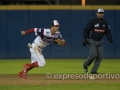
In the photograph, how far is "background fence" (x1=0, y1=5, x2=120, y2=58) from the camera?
22203 mm

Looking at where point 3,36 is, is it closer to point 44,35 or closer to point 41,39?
point 41,39

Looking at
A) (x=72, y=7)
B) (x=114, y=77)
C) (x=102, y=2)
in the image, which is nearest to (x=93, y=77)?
(x=114, y=77)

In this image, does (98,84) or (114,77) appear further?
(114,77)

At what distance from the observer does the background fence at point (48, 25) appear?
2220 cm

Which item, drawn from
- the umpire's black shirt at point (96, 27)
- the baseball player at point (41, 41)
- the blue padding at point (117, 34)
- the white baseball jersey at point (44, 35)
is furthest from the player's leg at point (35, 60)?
the blue padding at point (117, 34)

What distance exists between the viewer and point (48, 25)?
879 inches

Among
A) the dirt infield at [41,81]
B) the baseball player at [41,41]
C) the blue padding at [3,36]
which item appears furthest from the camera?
the blue padding at [3,36]

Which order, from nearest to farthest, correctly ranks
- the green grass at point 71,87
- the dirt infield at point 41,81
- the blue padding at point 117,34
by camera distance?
the green grass at point 71,87 → the dirt infield at point 41,81 → the blue padding at point 117,34

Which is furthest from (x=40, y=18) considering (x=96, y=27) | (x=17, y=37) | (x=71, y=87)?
(x=71, y=87)

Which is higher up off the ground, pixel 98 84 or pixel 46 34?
pixel 46 34

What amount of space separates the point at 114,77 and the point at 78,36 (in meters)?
8.82

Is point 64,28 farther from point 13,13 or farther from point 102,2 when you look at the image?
point 102,2

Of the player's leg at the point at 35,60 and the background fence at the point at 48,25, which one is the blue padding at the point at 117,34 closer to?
the background fence at the point at 48,25

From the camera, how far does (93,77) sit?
43.9ft
